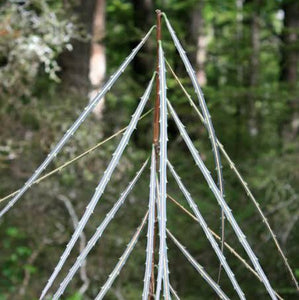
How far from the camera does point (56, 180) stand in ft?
15.9

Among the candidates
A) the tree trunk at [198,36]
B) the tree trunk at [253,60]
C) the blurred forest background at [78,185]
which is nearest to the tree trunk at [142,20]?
the tree trunk at [198,36]

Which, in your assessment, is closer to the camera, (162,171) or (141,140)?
(162,171)

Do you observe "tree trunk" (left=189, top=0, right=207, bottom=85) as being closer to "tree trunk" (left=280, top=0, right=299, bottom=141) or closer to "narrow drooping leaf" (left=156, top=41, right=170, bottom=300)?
"tree trunk" (left=280, top=0, right=299, bottom=141)

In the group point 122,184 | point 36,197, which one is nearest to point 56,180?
point 36,197

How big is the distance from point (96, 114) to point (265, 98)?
102 inches

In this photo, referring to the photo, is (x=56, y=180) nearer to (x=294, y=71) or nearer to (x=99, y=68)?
(x=99, y=68)

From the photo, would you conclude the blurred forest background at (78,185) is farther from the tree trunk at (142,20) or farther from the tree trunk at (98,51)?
the tree trunk at (142,20)

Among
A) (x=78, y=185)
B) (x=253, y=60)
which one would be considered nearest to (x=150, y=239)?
(x=78, y=185)

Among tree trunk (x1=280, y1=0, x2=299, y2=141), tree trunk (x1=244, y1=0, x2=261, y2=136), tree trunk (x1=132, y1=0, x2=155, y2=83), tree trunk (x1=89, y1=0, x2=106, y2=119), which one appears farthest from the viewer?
tree trunk (x1=280, y1=0, x2=299, y2=141)

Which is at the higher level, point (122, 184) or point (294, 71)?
point (294, 71)

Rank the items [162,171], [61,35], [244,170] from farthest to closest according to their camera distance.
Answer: [244,170] < [61,35] < [162,171]

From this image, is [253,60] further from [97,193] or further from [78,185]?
[97,193]

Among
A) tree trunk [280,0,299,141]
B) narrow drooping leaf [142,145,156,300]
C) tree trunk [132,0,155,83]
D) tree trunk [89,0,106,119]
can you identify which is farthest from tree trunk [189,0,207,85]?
narrow drooping leaf [142,145,156,300]

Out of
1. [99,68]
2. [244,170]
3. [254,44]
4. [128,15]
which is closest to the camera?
[244,170]
